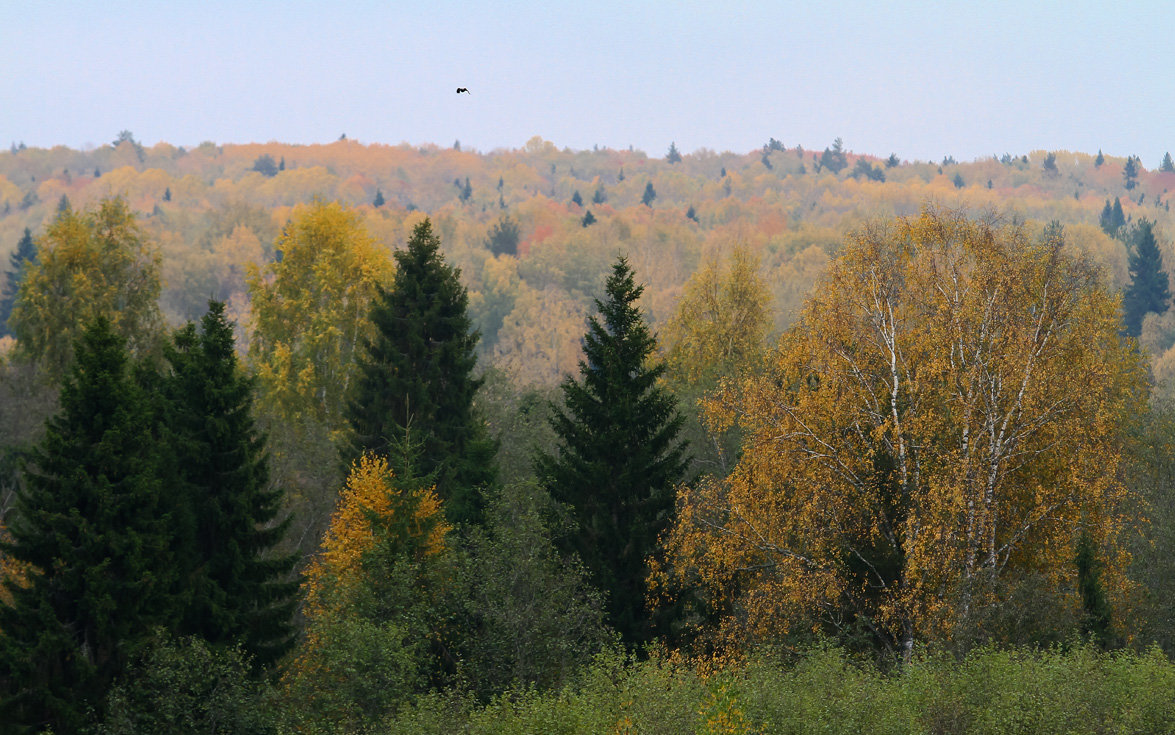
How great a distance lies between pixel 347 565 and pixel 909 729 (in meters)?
15.6

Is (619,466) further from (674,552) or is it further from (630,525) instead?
(674,552)

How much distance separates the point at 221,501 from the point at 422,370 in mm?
12225

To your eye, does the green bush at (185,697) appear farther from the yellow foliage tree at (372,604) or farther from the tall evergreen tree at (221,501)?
the yellow foliage tree at (372,604)

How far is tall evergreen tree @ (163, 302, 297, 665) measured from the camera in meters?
25.5

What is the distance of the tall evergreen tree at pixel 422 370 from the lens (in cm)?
3669

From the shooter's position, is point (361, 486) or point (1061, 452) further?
point (361, 486)

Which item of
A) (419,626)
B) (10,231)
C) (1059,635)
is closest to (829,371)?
(1059,635)

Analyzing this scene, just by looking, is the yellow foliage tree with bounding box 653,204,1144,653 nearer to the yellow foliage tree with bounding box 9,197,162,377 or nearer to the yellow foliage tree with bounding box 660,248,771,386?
the yellow foliage tree with bounding box 660,248,771,386

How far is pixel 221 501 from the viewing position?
2622cm

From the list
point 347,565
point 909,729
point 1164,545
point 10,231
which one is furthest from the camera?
point 10,231

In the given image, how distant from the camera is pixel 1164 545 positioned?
1270 inches

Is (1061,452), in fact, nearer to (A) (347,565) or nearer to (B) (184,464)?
(A) (347,565)

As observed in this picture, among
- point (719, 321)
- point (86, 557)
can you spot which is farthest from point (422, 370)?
point (719, 321)

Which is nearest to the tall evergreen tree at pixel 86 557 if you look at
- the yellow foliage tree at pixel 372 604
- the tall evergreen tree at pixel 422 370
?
the yellow foliage tree at pixel 372 604
